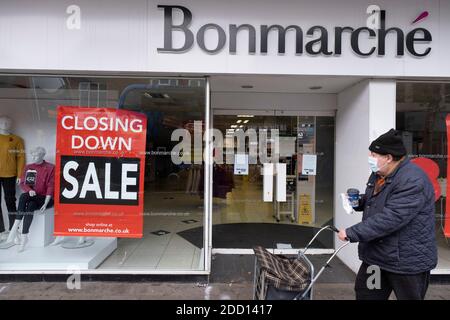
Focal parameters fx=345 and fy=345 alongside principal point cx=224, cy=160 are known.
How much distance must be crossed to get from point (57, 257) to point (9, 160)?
1549mm

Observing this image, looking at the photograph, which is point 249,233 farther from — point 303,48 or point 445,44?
point 445,44

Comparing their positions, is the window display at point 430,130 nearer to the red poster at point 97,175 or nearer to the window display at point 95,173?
the window display at point 95,173

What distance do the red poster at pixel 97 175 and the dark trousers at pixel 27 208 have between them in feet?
2.13

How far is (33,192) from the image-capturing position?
16.0 feet

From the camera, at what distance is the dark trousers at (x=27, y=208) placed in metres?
4.93

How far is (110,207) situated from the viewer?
4.48 meters

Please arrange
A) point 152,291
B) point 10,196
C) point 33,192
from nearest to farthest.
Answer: point 152,291, point 33,192, point 10,196

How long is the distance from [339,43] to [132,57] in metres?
2.54

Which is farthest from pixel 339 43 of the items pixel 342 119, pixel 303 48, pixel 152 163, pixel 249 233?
pixel 249 233

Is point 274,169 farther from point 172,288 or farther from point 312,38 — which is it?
point 172,288

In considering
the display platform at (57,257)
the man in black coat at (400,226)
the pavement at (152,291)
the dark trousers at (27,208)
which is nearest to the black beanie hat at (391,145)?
the man in black coat at (400,226)

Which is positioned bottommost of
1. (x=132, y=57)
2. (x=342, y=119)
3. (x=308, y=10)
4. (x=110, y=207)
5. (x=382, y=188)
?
(x=110, y=207)

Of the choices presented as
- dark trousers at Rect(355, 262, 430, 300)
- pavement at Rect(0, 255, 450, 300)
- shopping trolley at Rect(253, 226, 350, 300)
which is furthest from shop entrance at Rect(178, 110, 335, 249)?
dark trousers at Rect(355, 262, 430, 300)

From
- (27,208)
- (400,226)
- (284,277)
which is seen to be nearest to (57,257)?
(27,208)
